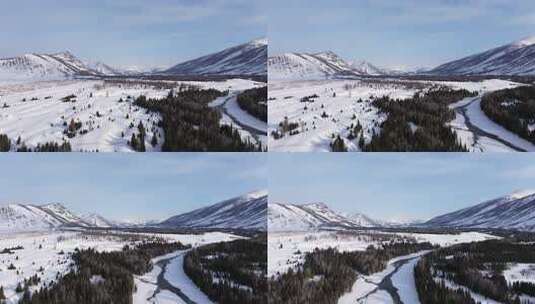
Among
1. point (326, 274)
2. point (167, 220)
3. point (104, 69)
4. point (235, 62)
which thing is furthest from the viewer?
point (104, 69)

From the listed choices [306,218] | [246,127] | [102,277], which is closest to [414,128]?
[306,218]

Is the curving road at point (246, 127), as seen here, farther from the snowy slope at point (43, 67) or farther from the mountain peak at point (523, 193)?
the mountain peak at point (523, 193)

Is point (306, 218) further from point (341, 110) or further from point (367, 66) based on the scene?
point (367, 66)

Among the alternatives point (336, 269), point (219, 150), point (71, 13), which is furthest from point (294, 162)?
point (71, 13)

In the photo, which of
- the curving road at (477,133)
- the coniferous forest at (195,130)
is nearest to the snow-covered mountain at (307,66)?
the coniferous forest at (195,130)

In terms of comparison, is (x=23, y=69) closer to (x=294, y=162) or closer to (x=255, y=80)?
(x=255, y=80)

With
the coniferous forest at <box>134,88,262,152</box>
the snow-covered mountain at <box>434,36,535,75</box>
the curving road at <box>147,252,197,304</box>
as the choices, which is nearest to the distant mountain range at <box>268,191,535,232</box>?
the coniferous forest at <box>134,88,262,152</box>

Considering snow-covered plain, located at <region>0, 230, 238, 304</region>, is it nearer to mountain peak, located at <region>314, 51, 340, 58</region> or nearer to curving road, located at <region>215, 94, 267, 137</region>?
curving road, located at <region>215, 94, 267, 137</region>
